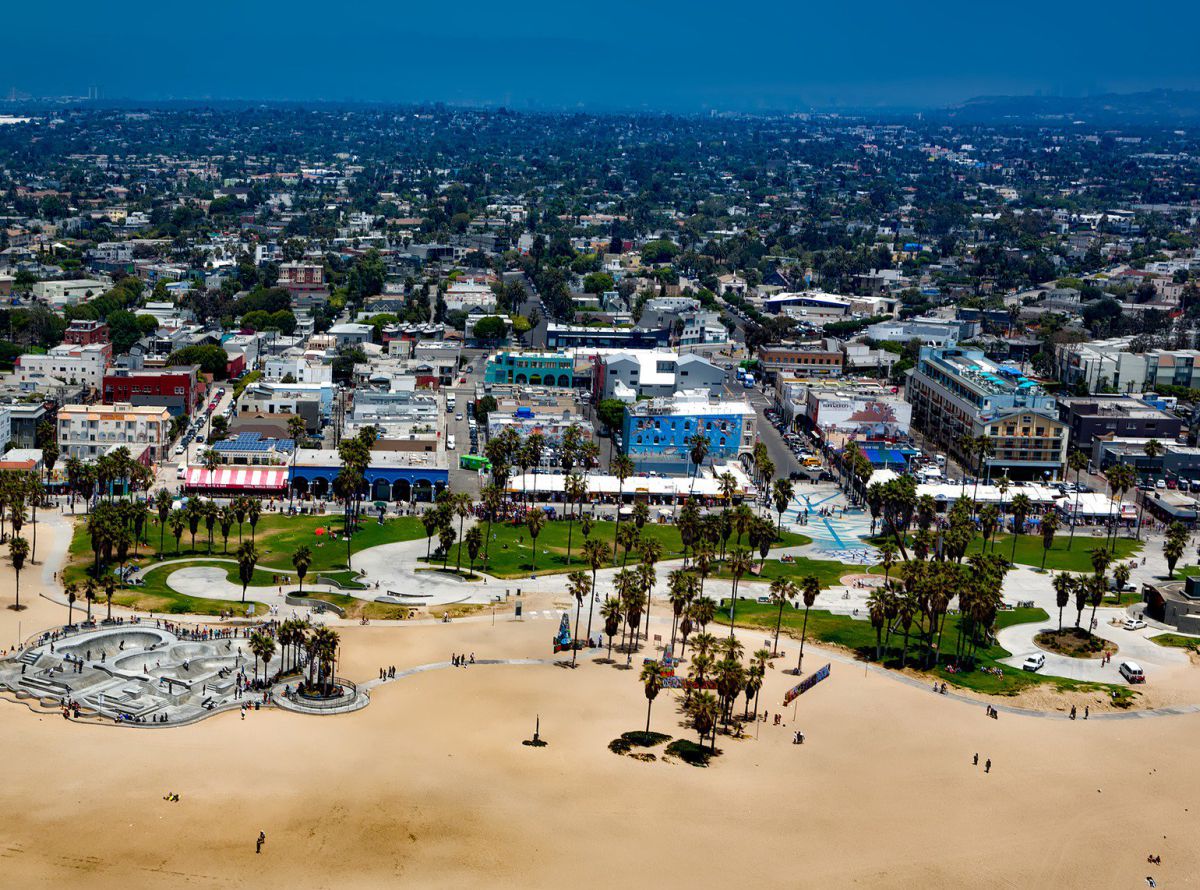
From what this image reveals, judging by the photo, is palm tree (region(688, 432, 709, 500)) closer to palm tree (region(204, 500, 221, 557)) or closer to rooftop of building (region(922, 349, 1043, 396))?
rooftop of building (region(922, 349, 1043, 396))

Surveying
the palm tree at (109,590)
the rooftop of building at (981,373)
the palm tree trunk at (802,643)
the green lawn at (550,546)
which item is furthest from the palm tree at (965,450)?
the palm tree at (109,590)

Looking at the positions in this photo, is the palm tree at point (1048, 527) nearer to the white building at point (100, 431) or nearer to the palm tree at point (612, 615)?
the palm tree at point (612, 615)

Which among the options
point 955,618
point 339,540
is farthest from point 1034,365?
point 339,540

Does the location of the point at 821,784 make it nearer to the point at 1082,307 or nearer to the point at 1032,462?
the point at 1032,462

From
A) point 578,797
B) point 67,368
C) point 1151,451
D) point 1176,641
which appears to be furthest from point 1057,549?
point 67,368

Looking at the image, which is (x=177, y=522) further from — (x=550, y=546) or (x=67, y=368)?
(x=67, y=368)
